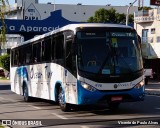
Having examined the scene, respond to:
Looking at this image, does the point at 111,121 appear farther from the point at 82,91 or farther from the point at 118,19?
the point at 118,19

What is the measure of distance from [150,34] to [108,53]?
35695 millimetres

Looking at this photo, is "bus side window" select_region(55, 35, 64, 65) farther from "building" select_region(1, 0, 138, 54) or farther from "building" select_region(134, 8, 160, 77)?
"building" select_region(1, 0, 138, 54)

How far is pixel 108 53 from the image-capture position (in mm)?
14203

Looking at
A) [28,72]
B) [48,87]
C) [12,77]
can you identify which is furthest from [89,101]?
[12,77]

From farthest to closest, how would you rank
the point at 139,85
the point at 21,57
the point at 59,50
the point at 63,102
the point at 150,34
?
the point at 150,34 < the point at 21,57 < the point at 59,50 < the point at 63,102 < the point at 139,85

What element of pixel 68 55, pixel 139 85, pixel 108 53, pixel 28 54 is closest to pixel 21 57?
pixel 28 54

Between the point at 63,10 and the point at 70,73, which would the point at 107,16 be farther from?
the point at 70,73

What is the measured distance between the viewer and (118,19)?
3150 inches

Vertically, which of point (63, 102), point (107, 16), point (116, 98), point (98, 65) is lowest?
point (63, 102)

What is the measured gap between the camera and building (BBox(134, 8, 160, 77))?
47.6 meters

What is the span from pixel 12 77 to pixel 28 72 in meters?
4.80

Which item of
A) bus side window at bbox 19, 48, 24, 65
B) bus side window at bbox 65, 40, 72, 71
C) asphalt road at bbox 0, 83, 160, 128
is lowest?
asphalt road at bbox 0, 83, 160, 128

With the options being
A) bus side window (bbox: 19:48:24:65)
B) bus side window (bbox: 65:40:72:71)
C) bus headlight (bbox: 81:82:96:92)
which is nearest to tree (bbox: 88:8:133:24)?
bus side window (bbox: 19:48:24:65)

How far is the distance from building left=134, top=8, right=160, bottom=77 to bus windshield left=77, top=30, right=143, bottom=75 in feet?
108
